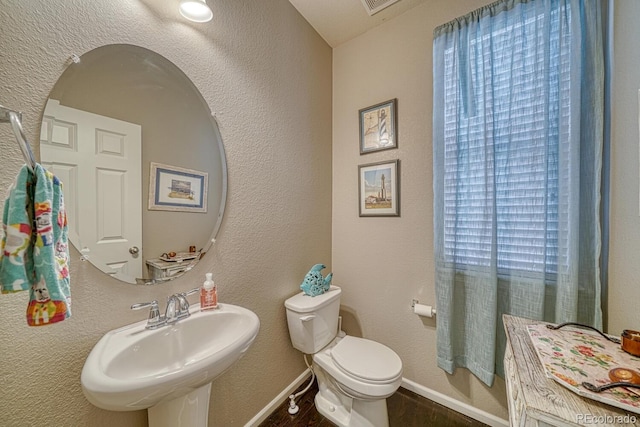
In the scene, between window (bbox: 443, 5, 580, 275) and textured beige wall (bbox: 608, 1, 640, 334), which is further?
window (bbox: 443, 5, 580, 275)

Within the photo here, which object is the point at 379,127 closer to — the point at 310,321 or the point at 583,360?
the point at 310,321

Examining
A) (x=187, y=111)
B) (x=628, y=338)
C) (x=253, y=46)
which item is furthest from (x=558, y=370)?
(x=253, y=46)

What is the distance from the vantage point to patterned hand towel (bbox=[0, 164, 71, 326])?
1.60 feet

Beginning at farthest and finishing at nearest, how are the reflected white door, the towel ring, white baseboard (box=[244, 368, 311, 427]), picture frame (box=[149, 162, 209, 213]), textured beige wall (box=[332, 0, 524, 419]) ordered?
textured beige wall (box=[332, 0, 524, 419]) → white baseboard (box=[244, 368, 311, 427]) → picture frame (box=[149, 162, 209, 213]) → the reflected white door → the towel ring

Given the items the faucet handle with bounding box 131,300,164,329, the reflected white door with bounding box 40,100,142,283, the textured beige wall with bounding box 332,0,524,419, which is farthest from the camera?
the textured beige wall with bounding box 332,0,524,419

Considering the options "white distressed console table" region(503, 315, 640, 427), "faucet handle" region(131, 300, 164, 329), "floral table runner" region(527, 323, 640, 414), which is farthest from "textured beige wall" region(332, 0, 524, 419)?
"faucet handle" region(131, 300, 164, 329)

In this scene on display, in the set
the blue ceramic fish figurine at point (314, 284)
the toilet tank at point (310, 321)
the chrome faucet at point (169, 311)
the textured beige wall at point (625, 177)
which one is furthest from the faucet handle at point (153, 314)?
the textured beige wall at point (625, 177)

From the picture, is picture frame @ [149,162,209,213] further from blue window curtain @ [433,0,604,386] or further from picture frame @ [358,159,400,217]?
blue window curtain @ [433,0,604,386]

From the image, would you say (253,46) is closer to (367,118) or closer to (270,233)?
(367,118)

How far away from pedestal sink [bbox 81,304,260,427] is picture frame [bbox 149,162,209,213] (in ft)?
1.55

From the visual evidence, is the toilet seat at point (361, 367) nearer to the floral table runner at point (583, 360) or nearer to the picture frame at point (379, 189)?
the floral table runner at point (583, 360)

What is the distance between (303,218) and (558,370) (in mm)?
1376

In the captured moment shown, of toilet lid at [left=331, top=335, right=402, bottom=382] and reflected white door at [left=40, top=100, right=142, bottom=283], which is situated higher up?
reflected white door at [left=40, top=100, right=142, bottom=283]

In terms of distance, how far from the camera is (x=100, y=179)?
84 cm
